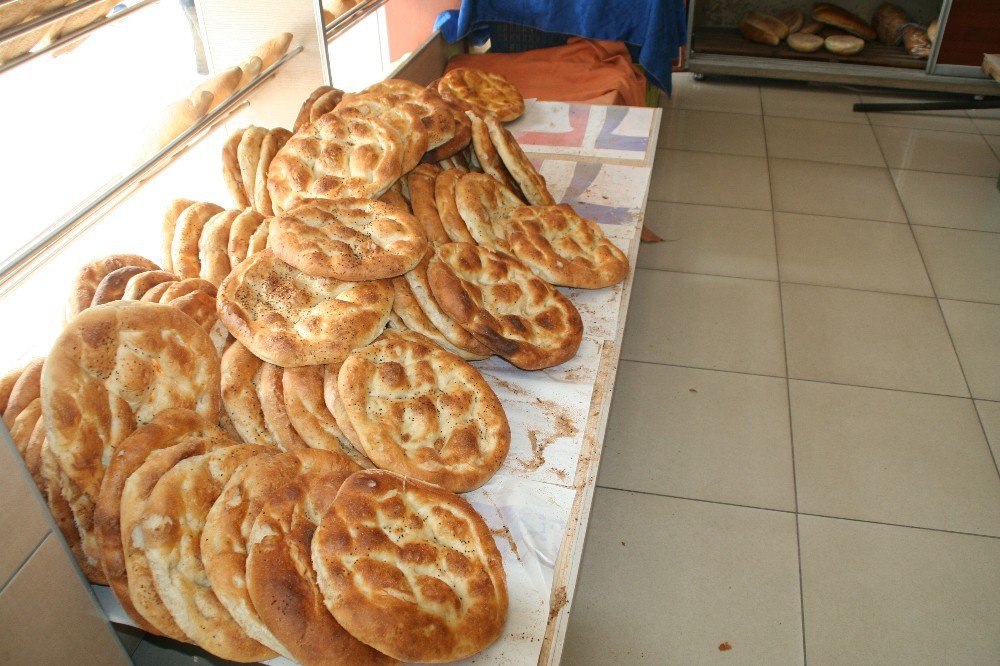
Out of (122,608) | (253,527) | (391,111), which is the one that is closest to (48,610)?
(122,608)

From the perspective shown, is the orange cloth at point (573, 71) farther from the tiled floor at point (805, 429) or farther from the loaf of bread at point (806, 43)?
the loaf of bread at point (806, 43)

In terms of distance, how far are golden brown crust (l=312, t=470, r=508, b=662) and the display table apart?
0.08 meters

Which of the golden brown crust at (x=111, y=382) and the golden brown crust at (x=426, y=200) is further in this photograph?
the golden brown crust at (x=426, y=200)

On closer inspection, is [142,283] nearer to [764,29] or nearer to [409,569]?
[409,569]

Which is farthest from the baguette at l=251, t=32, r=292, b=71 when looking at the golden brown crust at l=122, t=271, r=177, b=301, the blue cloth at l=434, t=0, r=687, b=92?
the blue cloth at l=434, t=0, r=687, b=92

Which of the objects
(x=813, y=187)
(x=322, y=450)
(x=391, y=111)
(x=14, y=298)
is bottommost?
(x=813, y=187)

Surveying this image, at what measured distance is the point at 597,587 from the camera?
6.98 feet

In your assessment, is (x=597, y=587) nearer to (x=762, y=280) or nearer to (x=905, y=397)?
(x=905, y=397)

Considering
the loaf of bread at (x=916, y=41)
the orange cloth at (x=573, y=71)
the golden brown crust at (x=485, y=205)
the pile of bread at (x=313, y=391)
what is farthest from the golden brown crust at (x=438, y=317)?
the loaf of bread at (x=916, y=41)

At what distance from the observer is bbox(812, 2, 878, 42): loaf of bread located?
5.46m

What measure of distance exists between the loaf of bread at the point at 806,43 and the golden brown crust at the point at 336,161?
434 centimetres

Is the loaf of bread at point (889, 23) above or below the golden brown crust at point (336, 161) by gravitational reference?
below

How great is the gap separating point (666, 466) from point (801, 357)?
84 centimetres

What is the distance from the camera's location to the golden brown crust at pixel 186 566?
4.13ft
